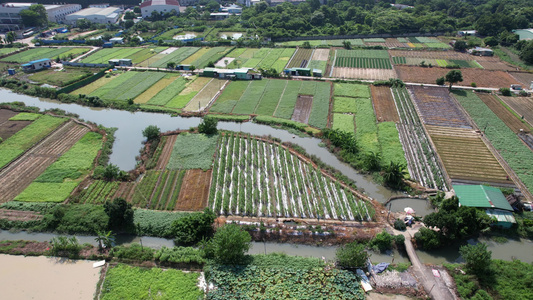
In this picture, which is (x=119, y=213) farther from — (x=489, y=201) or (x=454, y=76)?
(x=454, y=76)

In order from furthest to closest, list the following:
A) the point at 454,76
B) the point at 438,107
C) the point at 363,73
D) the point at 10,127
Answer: the point at 363,73, the point at 454,76, the point at 438,107, the point at 10,127

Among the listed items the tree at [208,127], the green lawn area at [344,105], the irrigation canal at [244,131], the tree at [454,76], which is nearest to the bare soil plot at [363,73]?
the tree at [454,76]

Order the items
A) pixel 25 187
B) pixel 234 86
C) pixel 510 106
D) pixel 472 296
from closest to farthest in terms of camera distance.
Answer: pixel 472 296
pixel 25 187
pixel 510 106
pixel 234 86

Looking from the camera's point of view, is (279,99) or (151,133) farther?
(279,99)

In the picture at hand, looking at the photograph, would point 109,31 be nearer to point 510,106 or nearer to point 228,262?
point 228,262

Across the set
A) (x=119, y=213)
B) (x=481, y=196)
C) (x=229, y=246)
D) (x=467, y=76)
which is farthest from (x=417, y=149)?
(x=119, y=213)

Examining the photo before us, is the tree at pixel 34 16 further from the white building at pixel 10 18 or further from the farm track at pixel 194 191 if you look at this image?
the farm track at pixel 194 191

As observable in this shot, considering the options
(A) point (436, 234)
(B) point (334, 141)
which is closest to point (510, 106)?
(B) point (334, 141)
